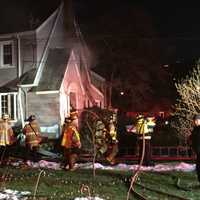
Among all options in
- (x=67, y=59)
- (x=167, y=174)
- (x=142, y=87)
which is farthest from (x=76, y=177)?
(x=142, y=87)

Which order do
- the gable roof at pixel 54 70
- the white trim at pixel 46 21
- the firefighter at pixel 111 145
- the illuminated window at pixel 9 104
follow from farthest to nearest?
the illuminated window at pixel 9 104, the white trim at pixel 46 21, the gable roof at pixel 54 70, the firefighter at pixel 111 145

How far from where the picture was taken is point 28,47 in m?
29.8

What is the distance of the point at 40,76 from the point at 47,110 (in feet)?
6.34

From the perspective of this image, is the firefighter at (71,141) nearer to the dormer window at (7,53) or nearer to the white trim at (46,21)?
the white trim at (46,21)

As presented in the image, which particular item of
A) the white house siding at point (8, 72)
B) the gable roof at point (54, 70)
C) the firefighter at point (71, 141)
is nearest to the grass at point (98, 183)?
the firefighter at point (71, 141)

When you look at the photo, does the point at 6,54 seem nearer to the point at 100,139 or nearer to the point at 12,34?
the point at 12,34

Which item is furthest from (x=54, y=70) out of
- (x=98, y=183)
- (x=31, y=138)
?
(x=98, y=183)

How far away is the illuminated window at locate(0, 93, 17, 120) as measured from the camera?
29562mm

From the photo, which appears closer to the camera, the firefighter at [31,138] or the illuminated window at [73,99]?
the firefighter at [31,138]

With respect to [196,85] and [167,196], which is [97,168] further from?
[196,85]

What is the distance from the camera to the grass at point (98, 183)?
11484mm

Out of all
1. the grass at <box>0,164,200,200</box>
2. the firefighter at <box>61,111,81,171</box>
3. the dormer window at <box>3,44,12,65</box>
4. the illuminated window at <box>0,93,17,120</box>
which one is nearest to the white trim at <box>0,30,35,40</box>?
the dormer window at <box>3,44,12,65</box>

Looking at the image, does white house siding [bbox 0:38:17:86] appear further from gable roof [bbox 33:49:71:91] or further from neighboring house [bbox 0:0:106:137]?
gable roof [bbox 33:49:71:91]

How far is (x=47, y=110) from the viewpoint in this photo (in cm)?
2950
